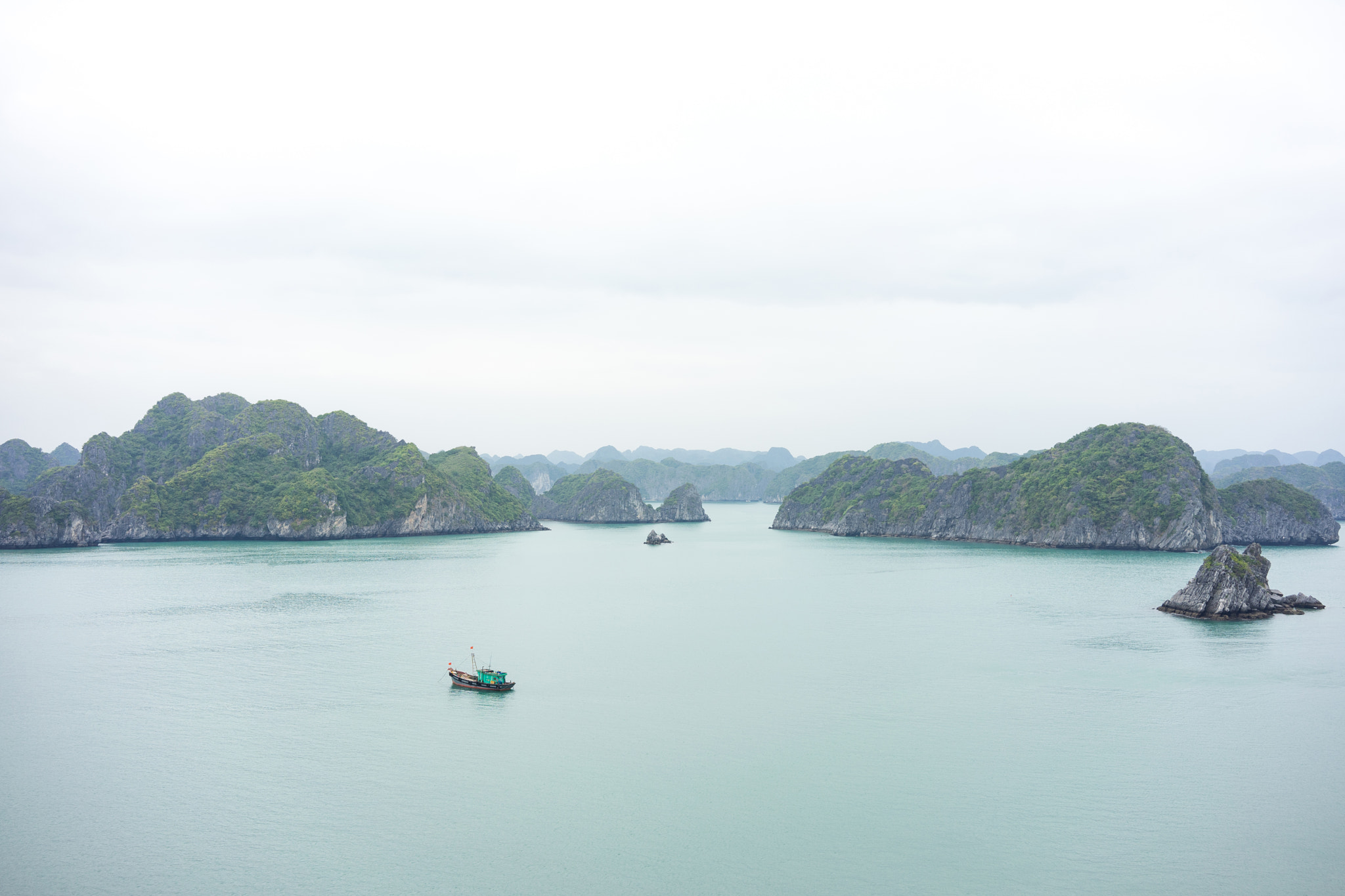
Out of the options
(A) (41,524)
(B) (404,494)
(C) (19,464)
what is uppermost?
(C) (19,464)

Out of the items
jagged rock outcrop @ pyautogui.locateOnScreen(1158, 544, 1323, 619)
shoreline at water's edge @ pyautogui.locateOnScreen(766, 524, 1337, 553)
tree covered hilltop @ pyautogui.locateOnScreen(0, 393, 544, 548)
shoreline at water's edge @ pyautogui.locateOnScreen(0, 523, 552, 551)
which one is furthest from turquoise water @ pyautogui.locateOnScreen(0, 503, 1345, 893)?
tree covered hilltop @ pyautogui.locateOnScreen(0, 393, 544, 548)

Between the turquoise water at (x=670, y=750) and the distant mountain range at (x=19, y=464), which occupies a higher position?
the distant mountain range at (x=19, y=464)

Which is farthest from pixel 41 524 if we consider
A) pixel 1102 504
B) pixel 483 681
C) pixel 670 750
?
pixel 1102 504

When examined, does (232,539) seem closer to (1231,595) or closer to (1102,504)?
(1231,595)

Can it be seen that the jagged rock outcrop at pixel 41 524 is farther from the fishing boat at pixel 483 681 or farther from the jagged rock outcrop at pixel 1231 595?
the jagged rock outcrop at pixel 1231 595

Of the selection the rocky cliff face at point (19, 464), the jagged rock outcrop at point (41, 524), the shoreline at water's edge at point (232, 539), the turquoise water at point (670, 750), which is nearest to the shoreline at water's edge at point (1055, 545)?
the turquoise water at point (670, 750)

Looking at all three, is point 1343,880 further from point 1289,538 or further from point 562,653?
point 1289,538

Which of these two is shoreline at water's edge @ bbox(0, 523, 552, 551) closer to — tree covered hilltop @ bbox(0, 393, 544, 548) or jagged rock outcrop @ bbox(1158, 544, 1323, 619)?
tree covered hilltop @ bbox(0, 393, 544, 548)
